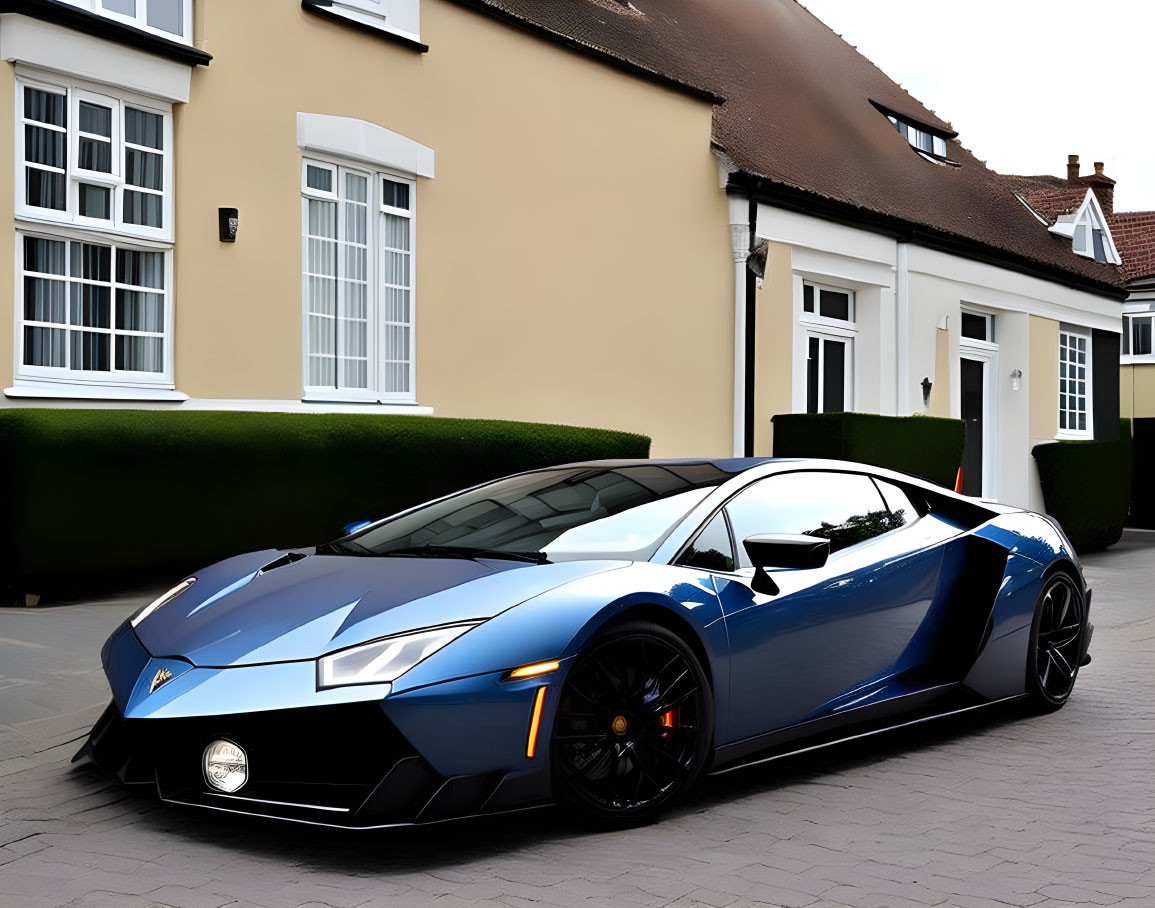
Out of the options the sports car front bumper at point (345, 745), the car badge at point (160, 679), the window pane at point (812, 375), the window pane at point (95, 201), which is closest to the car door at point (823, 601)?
the sports car front bumper at point (345, 745)

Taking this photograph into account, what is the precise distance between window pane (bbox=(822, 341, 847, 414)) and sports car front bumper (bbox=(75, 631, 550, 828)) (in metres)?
14.6

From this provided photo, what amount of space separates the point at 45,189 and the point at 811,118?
12.9 meters

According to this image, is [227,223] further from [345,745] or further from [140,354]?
[345,745]

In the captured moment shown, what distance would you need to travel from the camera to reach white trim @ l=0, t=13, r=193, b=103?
29.6 feet

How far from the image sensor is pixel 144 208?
33.0ft

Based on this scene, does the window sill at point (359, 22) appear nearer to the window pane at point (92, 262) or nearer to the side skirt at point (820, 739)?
the window pane at point (92, 262)

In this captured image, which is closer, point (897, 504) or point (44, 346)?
point (897, 504)

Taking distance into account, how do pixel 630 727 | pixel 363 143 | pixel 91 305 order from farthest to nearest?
pixel 363 143 < pixel 91 305 < pixel 630 727

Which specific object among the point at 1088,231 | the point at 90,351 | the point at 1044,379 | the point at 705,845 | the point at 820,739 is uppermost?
the point at 1088,231

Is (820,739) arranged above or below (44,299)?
below

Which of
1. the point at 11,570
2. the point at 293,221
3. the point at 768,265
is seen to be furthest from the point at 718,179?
the point at 11,570

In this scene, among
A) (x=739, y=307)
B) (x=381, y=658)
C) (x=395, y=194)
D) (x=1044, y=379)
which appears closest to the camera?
(x=381, y=658)

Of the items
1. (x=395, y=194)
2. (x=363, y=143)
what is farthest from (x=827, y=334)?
(x=363, y=143)

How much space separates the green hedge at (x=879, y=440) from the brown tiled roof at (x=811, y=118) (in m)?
2.88
